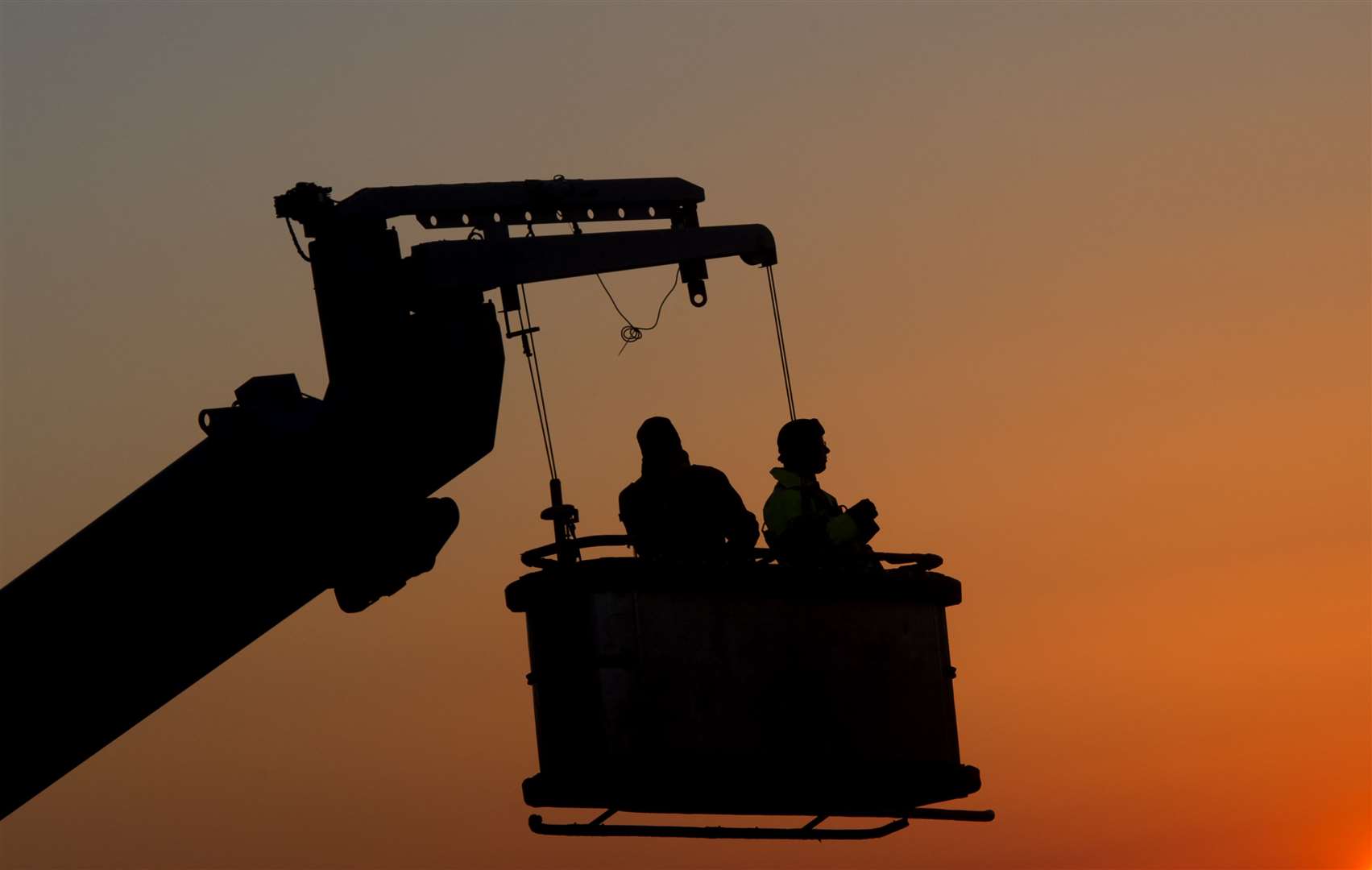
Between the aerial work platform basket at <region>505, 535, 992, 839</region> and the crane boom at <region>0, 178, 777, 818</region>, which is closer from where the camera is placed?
the aerial work platform basket at <region>505, 535, 992, 839</region>

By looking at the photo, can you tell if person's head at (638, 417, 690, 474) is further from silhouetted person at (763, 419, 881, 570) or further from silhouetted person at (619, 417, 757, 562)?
silhouetted person at (763, 419, 881, 570)

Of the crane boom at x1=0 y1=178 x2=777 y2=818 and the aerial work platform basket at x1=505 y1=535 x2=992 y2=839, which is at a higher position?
the crane boom at x1=0 y1=178 x2=777 y2=818

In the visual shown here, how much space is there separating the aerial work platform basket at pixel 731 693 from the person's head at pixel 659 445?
0.57 metres

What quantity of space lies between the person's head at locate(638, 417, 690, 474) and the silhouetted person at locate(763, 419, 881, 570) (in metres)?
0.80

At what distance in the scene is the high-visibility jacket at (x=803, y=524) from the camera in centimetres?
1670

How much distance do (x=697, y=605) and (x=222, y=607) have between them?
10.5ft

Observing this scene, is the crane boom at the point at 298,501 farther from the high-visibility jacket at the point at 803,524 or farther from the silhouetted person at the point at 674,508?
the high-visibility jacket at the point at 803,524

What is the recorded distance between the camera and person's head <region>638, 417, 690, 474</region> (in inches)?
639

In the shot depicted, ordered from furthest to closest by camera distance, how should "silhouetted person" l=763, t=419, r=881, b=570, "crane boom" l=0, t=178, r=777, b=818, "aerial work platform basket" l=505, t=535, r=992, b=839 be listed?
"silhouetted person" l=763, t=419, r=881, b=570 → "crane boom" l=0, t=178, r=777, b=818 → "aerial work platform basket" l=505, t=535, r=992, b=839

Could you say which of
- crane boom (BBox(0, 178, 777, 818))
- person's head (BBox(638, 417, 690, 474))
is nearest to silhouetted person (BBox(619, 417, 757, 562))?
person's head (BBox(638, 417, 690, 474))

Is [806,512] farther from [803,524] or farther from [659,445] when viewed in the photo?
[659,445]

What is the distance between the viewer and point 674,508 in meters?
16.3

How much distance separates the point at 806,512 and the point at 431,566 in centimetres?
276

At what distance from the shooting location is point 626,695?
15820mm
